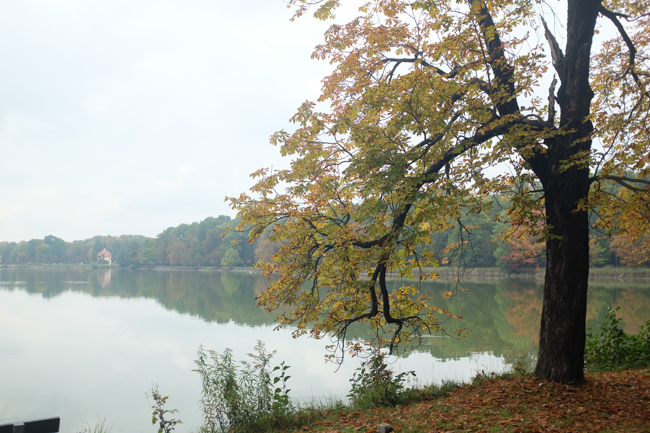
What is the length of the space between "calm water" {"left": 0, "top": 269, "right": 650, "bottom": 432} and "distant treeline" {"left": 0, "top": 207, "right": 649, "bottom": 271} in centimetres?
315

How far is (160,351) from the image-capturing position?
15.9 m

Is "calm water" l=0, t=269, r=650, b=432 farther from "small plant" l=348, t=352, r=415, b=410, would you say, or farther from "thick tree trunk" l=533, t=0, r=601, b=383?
"thick tree trunk" l=533, t=0, r=601, b=383

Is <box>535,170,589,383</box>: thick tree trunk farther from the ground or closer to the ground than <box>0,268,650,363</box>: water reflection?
farther from the ground

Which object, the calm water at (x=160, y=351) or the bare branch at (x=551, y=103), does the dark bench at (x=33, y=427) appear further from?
the bare branch at (x=551, y=103)

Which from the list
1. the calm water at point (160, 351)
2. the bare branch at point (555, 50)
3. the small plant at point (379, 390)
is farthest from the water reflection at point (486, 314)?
the bare branch at point (555, 50)

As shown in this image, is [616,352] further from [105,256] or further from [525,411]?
[105,256]

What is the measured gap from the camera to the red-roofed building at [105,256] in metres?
136

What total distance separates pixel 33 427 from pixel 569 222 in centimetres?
662

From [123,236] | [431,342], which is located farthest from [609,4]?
[123,236]

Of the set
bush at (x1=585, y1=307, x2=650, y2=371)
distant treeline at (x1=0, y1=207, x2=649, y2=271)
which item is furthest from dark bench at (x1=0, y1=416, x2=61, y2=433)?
bush at (x1=585, y1=307, x2=650, y2=371)

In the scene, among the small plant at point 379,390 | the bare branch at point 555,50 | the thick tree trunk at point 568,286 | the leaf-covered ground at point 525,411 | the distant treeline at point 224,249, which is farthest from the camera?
the distant treeline at point 224,249

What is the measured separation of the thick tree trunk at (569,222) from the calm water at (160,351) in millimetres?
3801

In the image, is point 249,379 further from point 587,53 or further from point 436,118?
point 587,53

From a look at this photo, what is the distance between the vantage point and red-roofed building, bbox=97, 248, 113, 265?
136075 mm
